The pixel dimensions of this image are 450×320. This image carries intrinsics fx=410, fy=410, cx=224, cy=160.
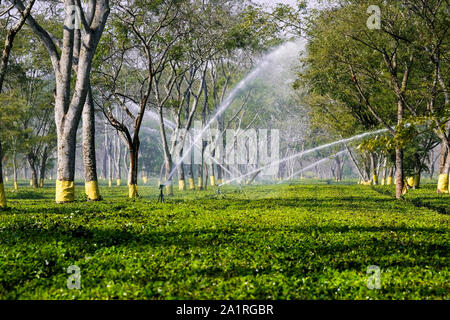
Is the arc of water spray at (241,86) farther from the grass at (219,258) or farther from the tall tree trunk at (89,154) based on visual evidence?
the grass at (219,258)

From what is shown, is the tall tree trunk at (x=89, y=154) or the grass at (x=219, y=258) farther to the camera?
the tall tree trunk at (x=89, y=154)

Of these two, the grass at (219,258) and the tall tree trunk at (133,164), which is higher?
the tall tree trunk at (133,164)

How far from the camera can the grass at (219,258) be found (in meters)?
5.34

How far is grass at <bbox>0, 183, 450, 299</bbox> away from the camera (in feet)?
17.5

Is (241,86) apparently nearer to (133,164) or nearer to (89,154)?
(133,164)

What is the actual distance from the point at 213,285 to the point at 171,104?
26.9 metres

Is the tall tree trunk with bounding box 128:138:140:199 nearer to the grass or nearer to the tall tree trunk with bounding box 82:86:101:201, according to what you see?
the tall tree trunk with bounding box 82:86:101:201

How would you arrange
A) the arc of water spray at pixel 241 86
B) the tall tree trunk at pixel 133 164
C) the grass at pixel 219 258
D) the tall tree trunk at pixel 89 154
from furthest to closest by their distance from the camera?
the arc of water spray at pixel 241 86 < the tall tree trunk at pixel 133 164 < the tall tree trunk at pixel 89 154 < the grass at pixel 219 258

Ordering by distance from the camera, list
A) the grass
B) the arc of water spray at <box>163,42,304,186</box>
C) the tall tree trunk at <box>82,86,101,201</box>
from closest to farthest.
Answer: the grass
the tall tree trunk at <box>82,86,101,201</box>
the arc of water spray at <box>163,42,304,186</box>

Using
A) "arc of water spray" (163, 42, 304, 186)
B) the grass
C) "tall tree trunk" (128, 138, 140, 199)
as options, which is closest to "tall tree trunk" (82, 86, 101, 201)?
"tall tree trunk" (128, 138, 140, 199)

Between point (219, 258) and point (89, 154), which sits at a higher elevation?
point (89, 154)

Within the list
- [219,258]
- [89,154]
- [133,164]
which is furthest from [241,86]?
[219,258]

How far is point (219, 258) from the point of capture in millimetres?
6926

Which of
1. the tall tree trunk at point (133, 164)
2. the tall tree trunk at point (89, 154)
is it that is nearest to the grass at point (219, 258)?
the tall tree trunk at point (89, 154)
